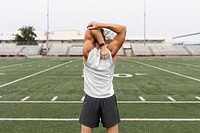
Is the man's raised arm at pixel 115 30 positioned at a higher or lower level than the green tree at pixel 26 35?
lower

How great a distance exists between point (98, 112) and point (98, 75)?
0.34 m

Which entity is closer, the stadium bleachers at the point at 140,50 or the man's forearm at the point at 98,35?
the man's forearm at the point at 98,35

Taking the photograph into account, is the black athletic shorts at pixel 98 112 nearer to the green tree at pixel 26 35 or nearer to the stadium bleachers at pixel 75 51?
the stadium bleachers at pixel 75 51

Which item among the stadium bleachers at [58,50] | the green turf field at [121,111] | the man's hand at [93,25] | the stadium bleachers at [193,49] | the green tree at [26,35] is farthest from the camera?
the green tree at [26,35]

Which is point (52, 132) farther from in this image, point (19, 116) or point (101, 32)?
point (101, 32)

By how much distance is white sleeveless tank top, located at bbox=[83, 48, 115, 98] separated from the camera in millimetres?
2443

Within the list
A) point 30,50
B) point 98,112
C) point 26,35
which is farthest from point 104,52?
point 26,35

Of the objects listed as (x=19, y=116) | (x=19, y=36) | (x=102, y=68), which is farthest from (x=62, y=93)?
(x=19, y=36)

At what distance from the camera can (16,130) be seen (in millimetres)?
4441

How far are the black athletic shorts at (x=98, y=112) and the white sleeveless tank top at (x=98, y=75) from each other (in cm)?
5

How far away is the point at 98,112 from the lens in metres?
2.56

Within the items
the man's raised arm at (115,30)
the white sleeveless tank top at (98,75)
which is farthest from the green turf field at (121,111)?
the man's raised arm at (115,30)

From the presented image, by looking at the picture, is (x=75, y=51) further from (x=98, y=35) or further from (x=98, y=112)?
(x=98, y=35)

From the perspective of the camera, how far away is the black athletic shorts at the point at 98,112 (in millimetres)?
2535
